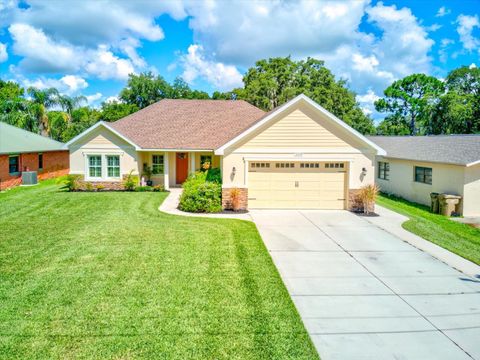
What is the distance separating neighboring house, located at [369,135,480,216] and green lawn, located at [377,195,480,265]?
1721mm

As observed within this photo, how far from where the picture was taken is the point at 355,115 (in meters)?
42.9

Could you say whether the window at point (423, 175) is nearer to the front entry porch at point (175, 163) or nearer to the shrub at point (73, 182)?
the front entry porch at point (175, 163)

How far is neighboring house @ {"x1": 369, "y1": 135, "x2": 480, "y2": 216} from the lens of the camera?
55.4 feet

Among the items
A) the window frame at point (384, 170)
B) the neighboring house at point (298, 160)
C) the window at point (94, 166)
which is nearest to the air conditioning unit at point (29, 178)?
the window at point (94, 166)

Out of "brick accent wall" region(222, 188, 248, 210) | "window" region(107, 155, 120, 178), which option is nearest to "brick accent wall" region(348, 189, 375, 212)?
"brick accent wall" region(222, 188, 248, 210)

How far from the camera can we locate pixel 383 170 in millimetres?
24859

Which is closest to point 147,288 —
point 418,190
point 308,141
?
point 308,141

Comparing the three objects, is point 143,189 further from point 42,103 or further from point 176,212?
point 42,103

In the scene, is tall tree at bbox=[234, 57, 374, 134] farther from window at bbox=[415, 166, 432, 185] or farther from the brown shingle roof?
window at bbox=[415, 166, 432, 185]

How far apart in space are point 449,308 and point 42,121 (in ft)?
125

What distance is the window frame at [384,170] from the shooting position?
24.0m

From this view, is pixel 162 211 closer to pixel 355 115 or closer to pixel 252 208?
pixel 252 208

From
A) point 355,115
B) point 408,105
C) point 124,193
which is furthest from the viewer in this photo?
point 408,105

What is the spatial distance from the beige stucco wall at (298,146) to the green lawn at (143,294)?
11.5 ft
